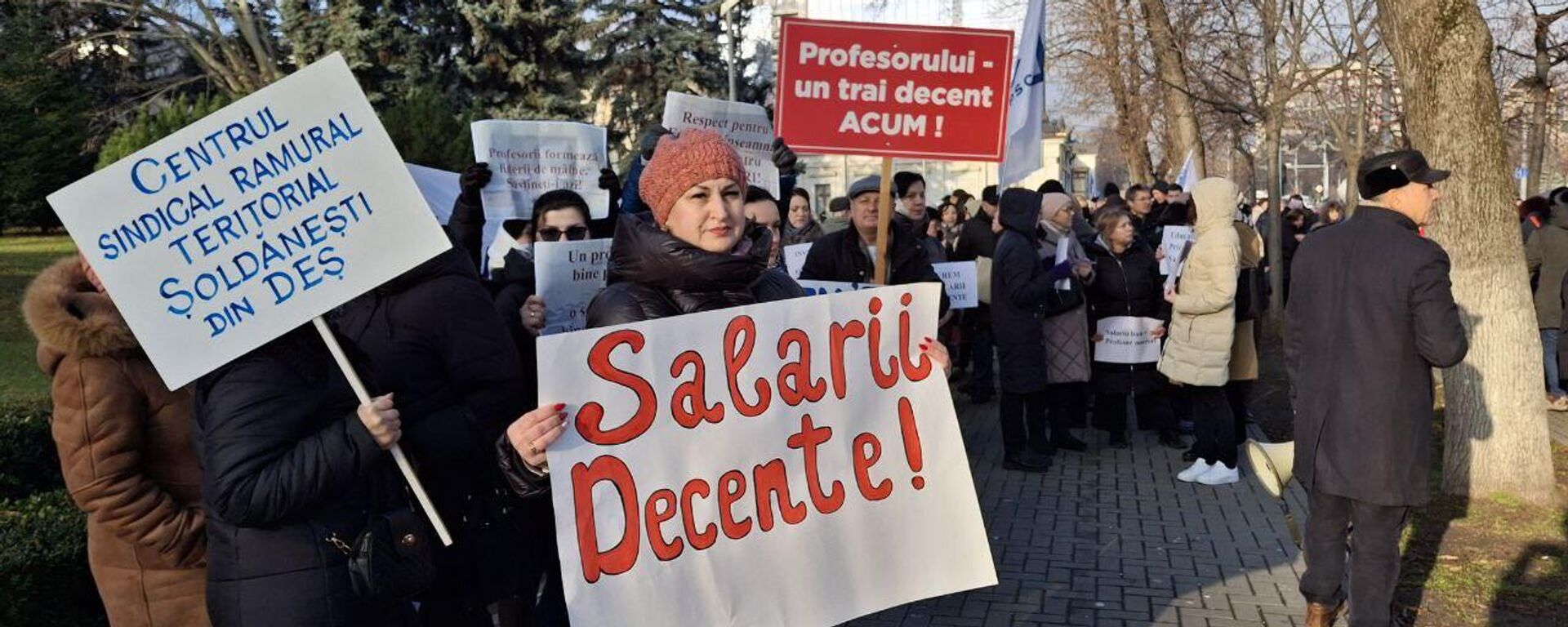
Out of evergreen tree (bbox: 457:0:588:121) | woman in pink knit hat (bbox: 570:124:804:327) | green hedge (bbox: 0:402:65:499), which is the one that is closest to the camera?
woman in pink knit hat (bbox: 570:124:804:327)

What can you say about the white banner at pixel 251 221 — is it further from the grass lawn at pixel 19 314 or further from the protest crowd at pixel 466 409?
the grass lawn at pixel 19 314

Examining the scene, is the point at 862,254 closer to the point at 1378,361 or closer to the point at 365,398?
the point at 1378,361

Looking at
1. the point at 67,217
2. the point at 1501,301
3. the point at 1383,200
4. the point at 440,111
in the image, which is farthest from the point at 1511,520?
the point at 440,111

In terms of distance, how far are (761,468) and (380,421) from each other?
873 mm

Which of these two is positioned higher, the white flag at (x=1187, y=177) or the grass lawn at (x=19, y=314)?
the white flag at (x=1187, y=177)

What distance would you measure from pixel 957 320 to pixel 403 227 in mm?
8596

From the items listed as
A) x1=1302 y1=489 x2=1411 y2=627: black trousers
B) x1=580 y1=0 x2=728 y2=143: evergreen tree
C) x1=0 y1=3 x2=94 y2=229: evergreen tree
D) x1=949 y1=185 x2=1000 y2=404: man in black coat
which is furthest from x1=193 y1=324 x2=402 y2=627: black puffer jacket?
x1=580 y1=0 x2=728 y2=143: evergreen tree

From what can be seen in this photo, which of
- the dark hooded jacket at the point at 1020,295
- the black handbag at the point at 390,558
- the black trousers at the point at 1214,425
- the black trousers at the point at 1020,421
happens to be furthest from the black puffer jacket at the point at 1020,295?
the black handbag at the point at 390,558

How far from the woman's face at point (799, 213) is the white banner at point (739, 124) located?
328cm

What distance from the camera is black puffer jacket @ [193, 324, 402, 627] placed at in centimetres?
266

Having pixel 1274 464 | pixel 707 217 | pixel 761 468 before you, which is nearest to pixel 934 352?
pixel 761 468

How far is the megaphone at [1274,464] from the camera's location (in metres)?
A: 5.02

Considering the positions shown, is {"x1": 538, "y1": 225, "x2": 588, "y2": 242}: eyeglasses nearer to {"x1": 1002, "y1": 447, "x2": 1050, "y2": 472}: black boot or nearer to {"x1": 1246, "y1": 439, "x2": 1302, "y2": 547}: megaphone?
{"x1": 1246, "y1": 439, "x2": 1302, "y2": 547}: megaphone

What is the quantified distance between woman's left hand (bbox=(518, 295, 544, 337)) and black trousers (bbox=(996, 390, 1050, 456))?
4076 millimetres
